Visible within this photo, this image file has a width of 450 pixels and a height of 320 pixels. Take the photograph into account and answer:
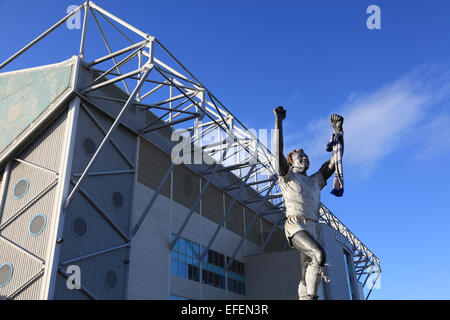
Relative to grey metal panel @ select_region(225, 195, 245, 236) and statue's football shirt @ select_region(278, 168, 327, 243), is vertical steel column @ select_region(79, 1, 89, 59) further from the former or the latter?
statue's football shirt @ select_region(278, 168, 327, 243)

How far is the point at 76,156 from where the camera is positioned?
59.8 ft

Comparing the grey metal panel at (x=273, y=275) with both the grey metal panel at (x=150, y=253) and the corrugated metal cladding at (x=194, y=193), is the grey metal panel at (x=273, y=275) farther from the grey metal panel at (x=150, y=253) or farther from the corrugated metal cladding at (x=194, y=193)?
the grey metal panel at (x=150, y=253)

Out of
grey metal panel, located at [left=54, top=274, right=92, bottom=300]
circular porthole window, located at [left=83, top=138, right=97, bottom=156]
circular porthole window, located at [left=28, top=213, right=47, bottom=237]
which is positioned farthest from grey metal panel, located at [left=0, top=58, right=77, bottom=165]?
grey metal panel, located at [left=54, top=274, right=92, bottom=300]

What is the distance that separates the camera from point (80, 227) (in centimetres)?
1747

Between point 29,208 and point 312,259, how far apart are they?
54.5ft

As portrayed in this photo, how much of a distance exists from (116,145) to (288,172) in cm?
1698

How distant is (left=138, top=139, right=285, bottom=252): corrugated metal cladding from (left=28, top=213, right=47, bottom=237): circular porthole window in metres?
5.84

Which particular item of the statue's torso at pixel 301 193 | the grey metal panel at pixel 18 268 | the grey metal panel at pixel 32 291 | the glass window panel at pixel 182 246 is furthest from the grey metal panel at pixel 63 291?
the statue's torso at pixel 301 193

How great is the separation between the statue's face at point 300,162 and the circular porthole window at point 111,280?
598 inches

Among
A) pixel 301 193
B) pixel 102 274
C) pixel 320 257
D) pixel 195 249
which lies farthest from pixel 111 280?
pixel 320 257

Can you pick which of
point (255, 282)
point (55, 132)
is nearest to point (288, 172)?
point (55, 132)

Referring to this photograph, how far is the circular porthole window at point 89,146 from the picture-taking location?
1897 centimetres

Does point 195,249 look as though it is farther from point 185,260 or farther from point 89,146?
point 89,146

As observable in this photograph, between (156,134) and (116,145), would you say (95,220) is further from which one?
(156,134)
